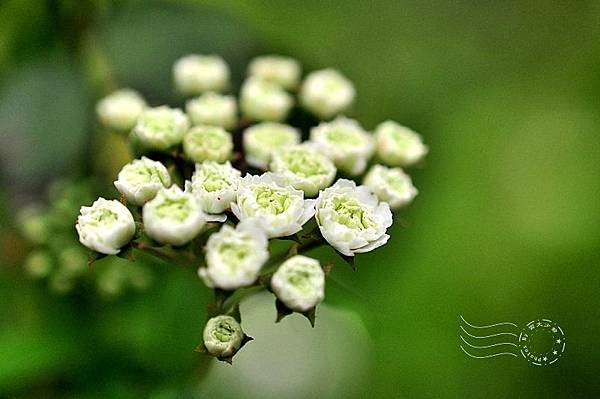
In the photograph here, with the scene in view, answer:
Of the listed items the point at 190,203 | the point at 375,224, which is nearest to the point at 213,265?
the point at 190,203

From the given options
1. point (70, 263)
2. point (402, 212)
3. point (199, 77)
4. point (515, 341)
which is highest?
point (199, 77)

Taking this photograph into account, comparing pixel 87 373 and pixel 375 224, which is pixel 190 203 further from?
pixel 87 373

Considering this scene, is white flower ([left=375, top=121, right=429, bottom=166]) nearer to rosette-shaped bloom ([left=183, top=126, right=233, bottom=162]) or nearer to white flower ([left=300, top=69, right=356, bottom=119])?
white flower ([left=300, top=69, right=356, bottom=119])

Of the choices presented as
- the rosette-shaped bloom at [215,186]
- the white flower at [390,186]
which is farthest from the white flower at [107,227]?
the white flower at [390,186]

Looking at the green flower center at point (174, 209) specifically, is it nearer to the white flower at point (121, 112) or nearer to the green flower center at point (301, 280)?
the green flower center at point (301, 280)

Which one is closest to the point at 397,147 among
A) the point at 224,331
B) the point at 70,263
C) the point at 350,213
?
the point at 350,213

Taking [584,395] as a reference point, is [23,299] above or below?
below

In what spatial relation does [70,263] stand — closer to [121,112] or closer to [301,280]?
[121,112]
